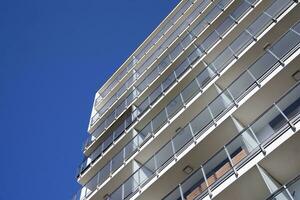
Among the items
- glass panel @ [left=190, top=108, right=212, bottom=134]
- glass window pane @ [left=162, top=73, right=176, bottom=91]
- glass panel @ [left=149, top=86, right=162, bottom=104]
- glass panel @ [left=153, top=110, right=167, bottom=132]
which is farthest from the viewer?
glass panel @ [left=149, top=86, right=162, bottom=104]

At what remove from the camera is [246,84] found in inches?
603

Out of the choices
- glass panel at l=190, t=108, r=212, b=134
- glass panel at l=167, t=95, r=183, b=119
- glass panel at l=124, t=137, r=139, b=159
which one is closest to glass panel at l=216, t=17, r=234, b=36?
glass panel at l=167, t=95, r=183, b=119

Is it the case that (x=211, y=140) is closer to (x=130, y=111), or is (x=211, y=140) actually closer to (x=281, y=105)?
(x=281, y=105)

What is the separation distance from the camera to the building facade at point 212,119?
1098 cm

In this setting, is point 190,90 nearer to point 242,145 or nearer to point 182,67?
point 182,67

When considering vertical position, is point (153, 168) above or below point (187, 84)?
below

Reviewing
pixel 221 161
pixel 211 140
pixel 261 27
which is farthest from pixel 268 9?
pixel 221 161

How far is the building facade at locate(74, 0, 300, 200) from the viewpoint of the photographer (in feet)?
36.0

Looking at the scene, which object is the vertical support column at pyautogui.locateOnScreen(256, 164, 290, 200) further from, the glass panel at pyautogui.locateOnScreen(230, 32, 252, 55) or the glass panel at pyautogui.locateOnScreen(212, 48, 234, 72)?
the glass panel at pyautogui.locateOnScreen(212, 48, 234, 72)

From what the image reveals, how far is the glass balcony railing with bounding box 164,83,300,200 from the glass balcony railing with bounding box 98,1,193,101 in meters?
17.9

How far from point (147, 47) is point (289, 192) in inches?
937

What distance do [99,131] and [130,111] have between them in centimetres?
348

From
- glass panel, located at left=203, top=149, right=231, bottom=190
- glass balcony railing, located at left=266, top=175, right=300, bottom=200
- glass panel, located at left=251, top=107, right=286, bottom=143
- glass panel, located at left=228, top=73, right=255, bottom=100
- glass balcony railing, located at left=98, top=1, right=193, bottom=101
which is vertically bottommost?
glass balcony railing, located at left=266, top=175, right=300, bottom=200

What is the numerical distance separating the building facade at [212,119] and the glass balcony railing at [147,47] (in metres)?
5.10
